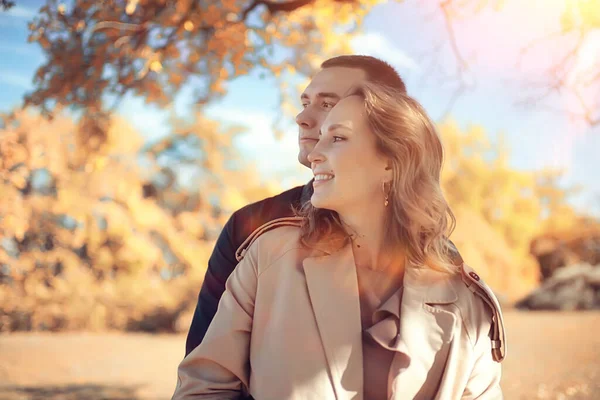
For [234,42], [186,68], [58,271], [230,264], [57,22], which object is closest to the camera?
[230,264]

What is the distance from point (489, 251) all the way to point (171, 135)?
5.03 m

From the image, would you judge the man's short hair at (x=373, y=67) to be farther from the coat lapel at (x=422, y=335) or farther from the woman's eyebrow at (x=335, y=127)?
the coat lapel at (x=422, y=335)

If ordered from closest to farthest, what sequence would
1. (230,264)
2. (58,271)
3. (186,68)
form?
(230,264)
(186,68)
(58,271)

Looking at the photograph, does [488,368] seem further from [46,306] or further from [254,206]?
[46,306]

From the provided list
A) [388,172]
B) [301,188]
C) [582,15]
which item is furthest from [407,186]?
[582,15]

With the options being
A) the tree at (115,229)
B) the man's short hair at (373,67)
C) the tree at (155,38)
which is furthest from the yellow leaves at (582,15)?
the tree at (115,229)

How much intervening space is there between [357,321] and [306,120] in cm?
71

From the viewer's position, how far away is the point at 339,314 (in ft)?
4.62

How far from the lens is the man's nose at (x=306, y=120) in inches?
73.1

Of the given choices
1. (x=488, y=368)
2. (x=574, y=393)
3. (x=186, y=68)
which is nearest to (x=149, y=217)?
(x=186, y=68)

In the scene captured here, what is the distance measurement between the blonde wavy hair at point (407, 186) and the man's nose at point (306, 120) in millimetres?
341

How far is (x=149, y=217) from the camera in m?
7.76

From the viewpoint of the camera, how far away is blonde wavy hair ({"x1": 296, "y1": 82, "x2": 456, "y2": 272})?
4.82 ft

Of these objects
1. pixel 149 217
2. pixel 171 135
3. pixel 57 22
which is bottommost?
pixel 149 217
